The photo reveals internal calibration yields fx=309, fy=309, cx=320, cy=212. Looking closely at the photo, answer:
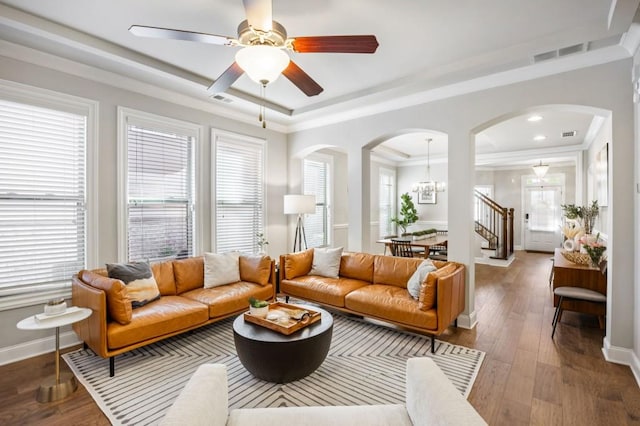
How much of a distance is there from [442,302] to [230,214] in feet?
10.9

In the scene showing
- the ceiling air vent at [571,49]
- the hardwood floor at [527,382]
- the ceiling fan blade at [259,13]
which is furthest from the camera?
the ceiling air vent at [571,49]

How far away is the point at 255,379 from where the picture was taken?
2.62m

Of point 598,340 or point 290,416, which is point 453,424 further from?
point 598,340

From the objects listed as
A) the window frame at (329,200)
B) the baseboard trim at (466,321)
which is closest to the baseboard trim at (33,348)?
the baseboard trim at (466,321)

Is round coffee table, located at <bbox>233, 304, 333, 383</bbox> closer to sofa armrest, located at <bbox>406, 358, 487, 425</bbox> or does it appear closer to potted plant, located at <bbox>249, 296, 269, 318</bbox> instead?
potted plant, located at <bbox>249, 296, 269, 318</bbox>

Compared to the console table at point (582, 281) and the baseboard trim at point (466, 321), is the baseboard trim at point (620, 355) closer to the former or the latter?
the console table at point (582, 281)

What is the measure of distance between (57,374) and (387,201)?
8.48m

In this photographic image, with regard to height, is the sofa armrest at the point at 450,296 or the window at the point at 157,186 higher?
the window at the point at 157,186

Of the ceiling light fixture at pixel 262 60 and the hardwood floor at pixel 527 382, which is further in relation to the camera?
the hardwood floor at pixel 527 382

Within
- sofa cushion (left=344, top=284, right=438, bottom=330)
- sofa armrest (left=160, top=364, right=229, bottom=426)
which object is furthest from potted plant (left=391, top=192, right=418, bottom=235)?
sofa armrest (left=160, top=364, right=229, bottom=426)

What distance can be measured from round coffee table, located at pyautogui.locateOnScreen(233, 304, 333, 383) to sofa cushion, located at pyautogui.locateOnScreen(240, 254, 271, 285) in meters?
1.43

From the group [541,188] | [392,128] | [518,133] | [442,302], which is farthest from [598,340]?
[541,188]

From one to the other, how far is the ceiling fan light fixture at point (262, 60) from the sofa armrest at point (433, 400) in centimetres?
194

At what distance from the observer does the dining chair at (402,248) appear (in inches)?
232
